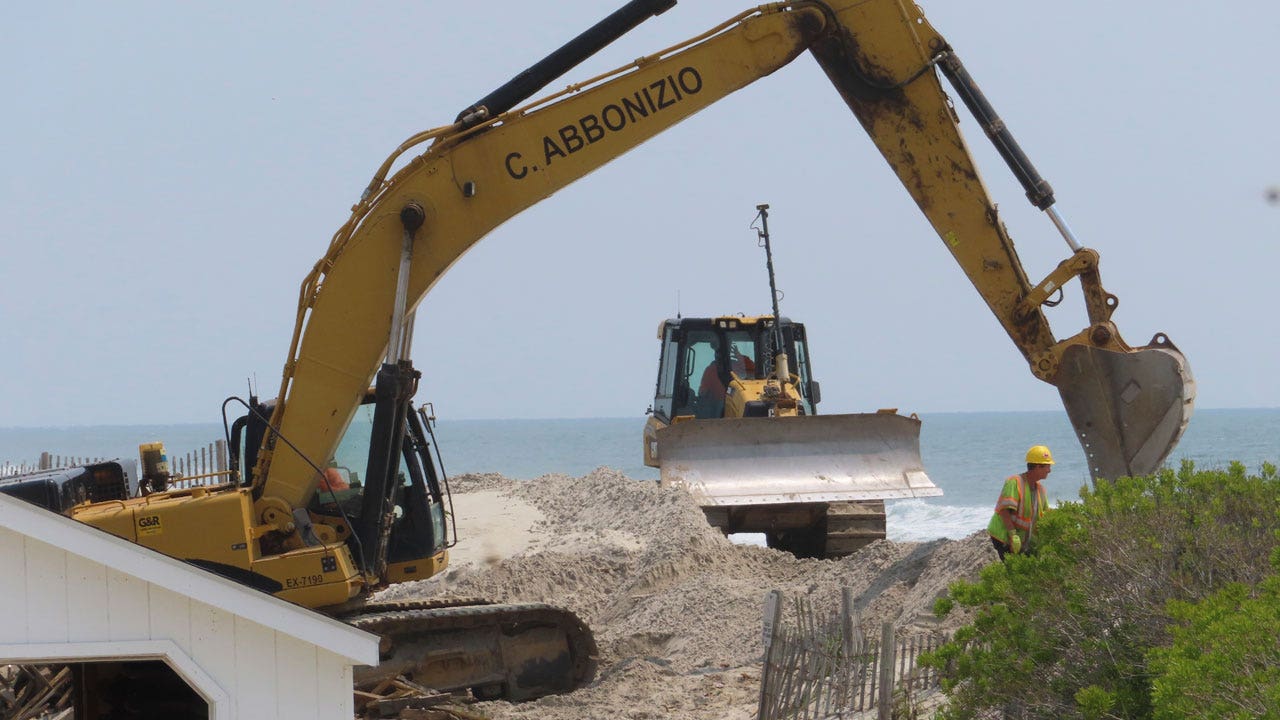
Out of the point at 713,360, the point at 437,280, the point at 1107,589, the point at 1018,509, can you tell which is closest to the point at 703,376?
the point at 713,360

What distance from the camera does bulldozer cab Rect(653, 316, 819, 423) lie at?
16891 mm

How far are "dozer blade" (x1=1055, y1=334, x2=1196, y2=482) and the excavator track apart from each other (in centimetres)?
410

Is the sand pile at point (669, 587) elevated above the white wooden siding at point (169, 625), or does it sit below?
below

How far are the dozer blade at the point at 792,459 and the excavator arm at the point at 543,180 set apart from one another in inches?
159

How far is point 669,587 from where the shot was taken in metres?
13.8

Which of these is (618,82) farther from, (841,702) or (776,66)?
(841,702)

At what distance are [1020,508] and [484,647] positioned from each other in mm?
4077

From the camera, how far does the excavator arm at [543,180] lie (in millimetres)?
9336

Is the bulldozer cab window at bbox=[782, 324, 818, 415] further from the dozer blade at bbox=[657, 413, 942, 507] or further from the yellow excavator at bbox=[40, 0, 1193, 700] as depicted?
the yellow excavator at bbox=[40, 0, 1193, 700]

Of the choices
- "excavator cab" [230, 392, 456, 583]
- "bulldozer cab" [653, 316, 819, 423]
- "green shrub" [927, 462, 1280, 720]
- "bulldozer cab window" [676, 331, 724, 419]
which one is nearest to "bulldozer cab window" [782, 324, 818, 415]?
"bulldozer cab" [653, 316, 819, 423]

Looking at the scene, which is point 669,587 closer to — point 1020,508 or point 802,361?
point 802,361

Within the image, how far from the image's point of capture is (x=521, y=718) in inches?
379

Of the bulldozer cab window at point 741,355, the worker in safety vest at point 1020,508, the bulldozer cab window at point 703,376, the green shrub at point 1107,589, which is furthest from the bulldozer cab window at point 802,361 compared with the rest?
the green shrub at point 1107,589

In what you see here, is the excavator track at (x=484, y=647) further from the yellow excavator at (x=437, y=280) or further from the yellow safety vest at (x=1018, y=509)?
the yellow safety vest at (x=1018, y=509)
